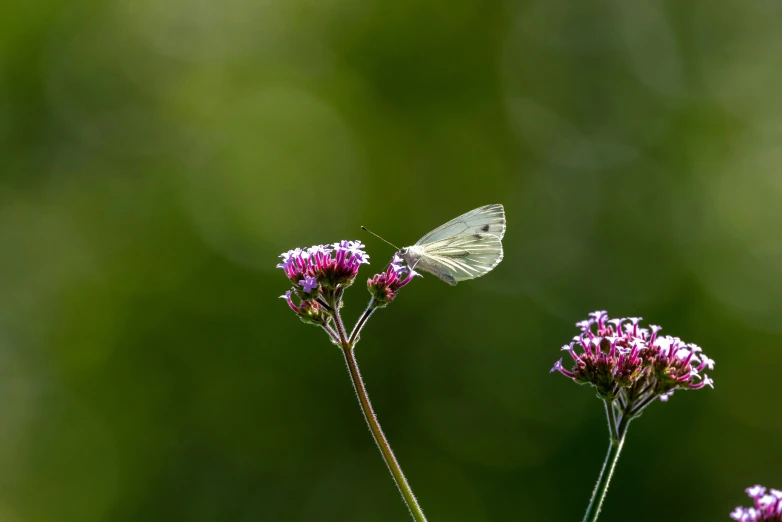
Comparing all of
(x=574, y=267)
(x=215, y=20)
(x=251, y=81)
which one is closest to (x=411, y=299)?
(x=574, y=267)

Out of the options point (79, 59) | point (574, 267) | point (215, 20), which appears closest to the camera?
point (574, 267)

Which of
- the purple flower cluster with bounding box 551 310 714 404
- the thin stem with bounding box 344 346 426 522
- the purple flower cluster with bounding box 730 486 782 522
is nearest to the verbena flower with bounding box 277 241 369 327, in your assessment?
the thin stem with bounding box 344 346 426 522

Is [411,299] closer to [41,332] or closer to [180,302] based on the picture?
[180,302]

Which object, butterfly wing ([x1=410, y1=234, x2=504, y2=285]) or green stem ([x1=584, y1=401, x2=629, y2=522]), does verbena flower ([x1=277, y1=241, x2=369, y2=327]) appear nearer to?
butterfly wing ([x1=410, y1=234, x2=504, y2=285])

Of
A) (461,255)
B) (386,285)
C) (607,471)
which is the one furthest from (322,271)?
(607,471)

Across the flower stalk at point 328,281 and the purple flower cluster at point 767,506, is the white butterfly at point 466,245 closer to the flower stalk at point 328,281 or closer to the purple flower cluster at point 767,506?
the flower stalk at point 328,281

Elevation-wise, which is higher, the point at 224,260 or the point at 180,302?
the point at 224,260
